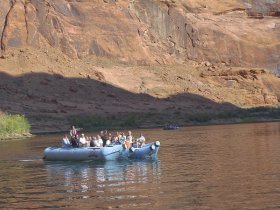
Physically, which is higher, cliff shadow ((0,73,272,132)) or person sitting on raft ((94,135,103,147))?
cliff shadow ((0,73,272,132))

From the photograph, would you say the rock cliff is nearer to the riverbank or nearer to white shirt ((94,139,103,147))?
the riverbank

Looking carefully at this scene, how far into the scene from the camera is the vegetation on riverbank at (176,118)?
8362 cm

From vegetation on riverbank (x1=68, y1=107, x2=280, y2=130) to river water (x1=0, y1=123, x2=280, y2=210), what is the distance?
36009 mm

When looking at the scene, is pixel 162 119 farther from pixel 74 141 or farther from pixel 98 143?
pixel 98 143

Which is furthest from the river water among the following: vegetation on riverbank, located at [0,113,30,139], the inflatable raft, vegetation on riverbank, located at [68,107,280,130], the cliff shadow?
the cliff shadow

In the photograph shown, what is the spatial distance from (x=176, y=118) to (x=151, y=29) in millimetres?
28835

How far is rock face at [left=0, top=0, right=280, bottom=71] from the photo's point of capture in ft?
336

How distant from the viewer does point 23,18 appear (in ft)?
332

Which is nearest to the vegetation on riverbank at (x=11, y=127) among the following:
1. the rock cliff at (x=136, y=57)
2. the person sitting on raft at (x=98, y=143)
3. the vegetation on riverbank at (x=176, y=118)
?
the rock cliff at (x=136, y=57)

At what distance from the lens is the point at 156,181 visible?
1225 inches

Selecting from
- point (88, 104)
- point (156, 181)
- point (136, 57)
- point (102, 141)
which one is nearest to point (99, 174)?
point (156, 181)

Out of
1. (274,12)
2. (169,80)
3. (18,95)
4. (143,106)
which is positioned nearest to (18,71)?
(18,95)

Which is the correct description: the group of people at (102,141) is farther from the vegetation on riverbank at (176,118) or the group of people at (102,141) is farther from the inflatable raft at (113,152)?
the vegetation on riverbank at (176,118)

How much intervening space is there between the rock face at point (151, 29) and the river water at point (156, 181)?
5655 cm
